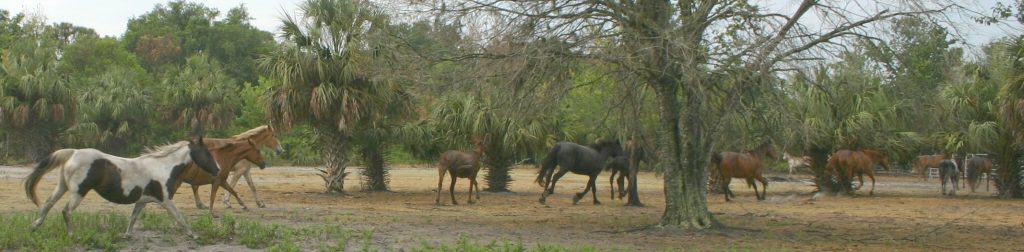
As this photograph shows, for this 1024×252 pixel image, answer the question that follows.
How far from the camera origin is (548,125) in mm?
25234

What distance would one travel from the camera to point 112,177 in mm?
9930

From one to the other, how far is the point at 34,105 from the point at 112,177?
3414 centimetres

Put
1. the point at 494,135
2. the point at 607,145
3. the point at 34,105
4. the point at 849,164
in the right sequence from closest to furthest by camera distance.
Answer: the point at 607,145
the point at 849,164
the point at 494,135
the point at 34,105

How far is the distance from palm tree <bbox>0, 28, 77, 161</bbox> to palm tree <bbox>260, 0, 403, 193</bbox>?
22805 mm

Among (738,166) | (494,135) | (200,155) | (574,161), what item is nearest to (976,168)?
(738,166)

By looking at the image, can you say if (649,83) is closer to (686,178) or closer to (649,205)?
(686,178)

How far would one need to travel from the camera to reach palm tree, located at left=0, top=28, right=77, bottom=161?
3981 centimetres

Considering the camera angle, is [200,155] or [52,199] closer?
[52,199]

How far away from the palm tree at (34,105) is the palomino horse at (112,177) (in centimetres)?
3294

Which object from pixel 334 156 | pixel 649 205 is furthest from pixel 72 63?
pixel 649 205

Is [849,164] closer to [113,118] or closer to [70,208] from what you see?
[70,208]

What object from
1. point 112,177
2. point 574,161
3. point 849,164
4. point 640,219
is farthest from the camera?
point 849,164

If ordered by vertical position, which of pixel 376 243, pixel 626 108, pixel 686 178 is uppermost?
pixel 626 108

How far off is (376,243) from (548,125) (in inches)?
577
